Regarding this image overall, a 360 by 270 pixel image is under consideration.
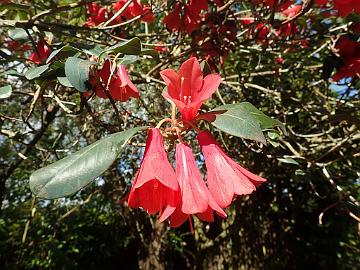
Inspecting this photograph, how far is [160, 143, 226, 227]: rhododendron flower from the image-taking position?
0.75 metres

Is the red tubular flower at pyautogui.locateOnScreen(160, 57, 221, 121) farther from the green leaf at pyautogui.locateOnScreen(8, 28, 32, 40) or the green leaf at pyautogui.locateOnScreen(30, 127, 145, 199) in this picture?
the green leaf at pyautogui.locateOnScreen(8, 28, 32, 40)

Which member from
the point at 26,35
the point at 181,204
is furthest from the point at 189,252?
the point at 181,204

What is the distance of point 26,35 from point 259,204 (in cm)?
438

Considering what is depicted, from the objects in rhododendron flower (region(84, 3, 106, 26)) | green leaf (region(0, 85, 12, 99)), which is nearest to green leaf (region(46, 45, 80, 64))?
green leaf (region(0, 85, 12, 99))

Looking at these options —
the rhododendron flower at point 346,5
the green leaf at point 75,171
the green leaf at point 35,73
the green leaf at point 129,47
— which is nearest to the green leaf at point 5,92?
the green leaf at point 35,73

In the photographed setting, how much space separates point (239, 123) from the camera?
777 millimetres

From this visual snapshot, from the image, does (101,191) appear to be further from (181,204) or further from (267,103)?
(181,204)

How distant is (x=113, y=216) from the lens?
19.7ft

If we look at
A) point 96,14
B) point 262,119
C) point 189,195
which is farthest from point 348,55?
point 96,14

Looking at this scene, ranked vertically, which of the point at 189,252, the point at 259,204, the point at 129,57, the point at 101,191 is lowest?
the point at 189,252

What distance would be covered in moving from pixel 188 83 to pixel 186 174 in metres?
0.19

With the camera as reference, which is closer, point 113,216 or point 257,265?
point 257,265

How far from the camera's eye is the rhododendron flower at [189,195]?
2.45 ft

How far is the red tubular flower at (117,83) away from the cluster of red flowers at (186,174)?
0.36 meters
